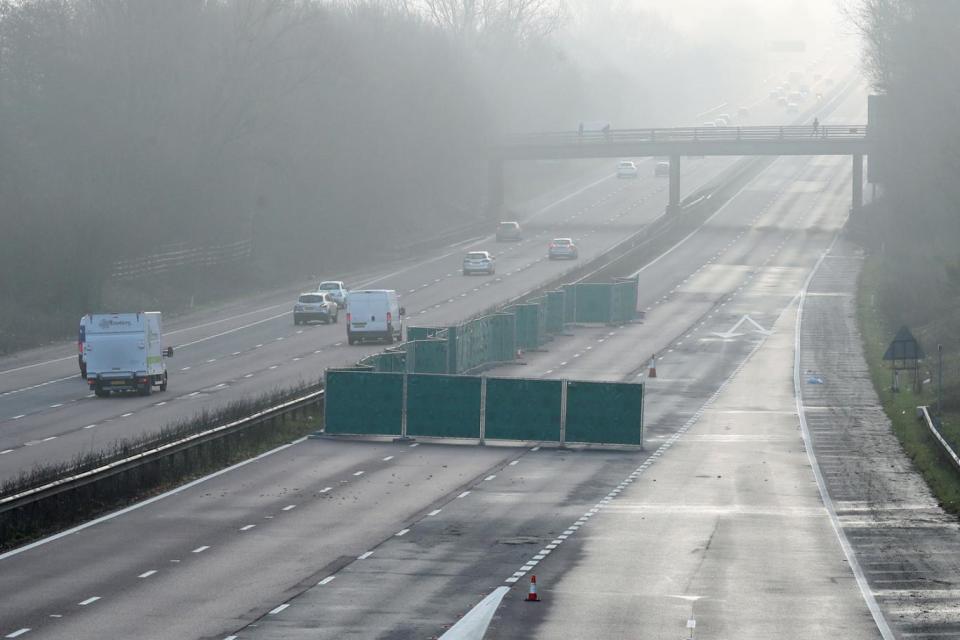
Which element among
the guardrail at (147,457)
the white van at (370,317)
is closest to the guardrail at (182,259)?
the white van at (370,317)

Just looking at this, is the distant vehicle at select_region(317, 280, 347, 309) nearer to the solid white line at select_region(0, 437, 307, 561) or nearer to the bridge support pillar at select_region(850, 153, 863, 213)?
the solid white line at select_region(0, 437, 307, 561)

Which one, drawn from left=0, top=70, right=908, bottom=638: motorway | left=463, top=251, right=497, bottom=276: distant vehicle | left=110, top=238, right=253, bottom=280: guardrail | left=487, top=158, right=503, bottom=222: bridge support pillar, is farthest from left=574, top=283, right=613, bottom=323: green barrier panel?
left=487, top=158, right=503, bottom=222: bridge support pillar

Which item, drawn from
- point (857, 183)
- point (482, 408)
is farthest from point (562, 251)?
point (482, 408)

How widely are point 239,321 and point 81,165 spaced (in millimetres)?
19619

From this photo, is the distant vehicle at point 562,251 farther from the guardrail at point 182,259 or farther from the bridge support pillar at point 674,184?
the bridge support pillar at point 674,184

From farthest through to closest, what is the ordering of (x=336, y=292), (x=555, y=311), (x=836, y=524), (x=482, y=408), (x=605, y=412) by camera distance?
(x=336, y=292) → (x=555, y=311) → (x=482, y=408) → (x=605, y=412) → (x=836, y=524)

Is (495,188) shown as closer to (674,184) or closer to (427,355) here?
(674,184)

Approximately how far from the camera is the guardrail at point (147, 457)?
27.9 m

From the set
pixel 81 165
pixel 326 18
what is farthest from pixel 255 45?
pixel 81 165

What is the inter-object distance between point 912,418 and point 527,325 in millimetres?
21949

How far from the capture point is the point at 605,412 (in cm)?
4053

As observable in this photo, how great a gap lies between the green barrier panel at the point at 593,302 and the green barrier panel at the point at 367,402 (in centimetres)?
3402

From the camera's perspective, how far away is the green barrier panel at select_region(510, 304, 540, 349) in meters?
63.8

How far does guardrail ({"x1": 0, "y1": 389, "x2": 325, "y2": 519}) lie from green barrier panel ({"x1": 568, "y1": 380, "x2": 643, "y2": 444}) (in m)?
7.49
